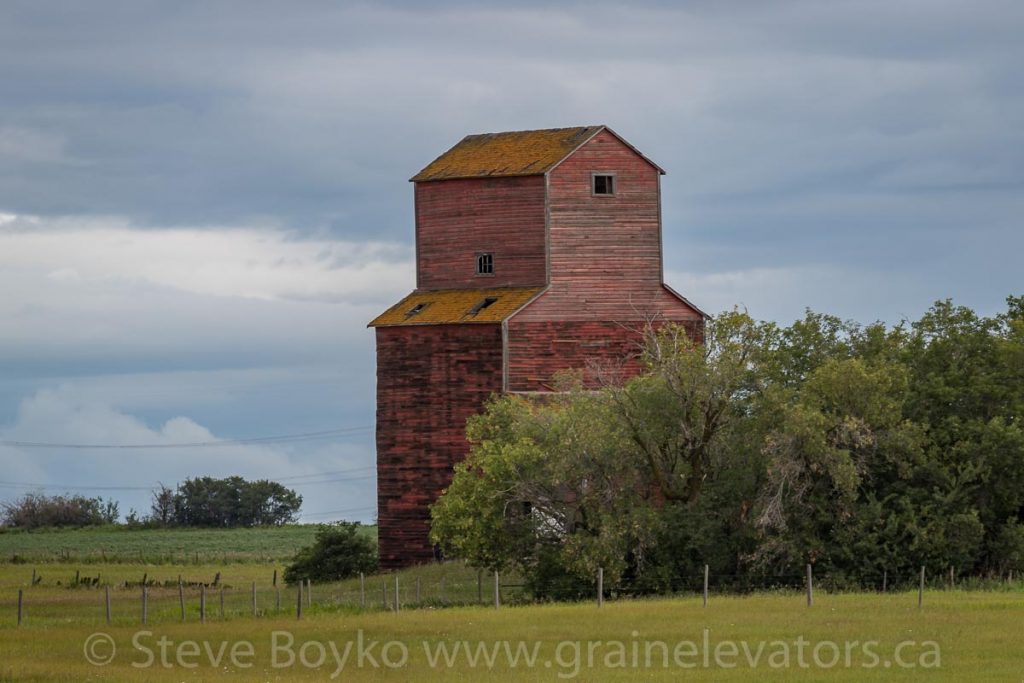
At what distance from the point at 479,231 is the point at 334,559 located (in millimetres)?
13744

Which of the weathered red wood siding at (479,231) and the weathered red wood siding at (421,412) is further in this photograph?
the weathered red wood siding at (479,231)

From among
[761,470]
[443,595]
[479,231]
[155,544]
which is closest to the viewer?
[761,470]

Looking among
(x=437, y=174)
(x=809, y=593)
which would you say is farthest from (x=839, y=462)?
(x=437, y=174)

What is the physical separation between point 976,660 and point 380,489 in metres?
33.5

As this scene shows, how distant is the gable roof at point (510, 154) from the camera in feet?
211

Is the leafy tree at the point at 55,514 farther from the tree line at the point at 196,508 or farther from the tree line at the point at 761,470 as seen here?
the tree line at the point at 761,470

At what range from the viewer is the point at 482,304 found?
208 ft

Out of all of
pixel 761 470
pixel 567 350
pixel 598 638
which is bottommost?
pixel 598 638

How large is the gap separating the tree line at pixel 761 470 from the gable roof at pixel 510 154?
12.9m

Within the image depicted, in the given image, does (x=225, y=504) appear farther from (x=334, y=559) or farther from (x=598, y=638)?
(x=598, y=638)

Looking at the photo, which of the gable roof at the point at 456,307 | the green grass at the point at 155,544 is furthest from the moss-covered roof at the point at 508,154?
the green grass at the point at 155,544

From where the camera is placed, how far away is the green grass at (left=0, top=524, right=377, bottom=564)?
273 feet

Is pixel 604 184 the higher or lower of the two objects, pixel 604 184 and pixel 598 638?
the higher

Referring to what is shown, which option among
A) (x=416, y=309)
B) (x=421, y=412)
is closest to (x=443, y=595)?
(x=421, y=412)
